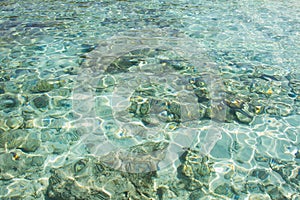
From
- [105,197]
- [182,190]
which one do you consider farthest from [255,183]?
[105,197]

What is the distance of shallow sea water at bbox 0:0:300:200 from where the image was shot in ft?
12.6

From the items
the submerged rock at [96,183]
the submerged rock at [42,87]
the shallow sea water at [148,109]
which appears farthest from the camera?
the submerged rock at [42,87]

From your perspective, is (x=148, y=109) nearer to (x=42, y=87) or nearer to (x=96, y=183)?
(x=96, y=183)

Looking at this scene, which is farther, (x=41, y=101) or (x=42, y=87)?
(x=42, y=87)

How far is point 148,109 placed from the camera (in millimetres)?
5160

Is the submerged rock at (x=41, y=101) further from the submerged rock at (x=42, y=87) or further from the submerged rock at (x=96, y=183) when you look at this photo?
the submerged rock at (x=96, y=183)

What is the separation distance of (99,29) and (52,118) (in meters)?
4.08

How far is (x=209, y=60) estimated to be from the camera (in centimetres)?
676

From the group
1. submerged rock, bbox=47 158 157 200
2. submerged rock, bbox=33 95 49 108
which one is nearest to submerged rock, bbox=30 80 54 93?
submerged rock, bbox=33 95 49 108

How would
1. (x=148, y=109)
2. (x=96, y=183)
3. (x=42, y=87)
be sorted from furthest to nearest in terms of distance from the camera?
(x=42, y=87) < (x=148, y=109) < (x=96, y=183)

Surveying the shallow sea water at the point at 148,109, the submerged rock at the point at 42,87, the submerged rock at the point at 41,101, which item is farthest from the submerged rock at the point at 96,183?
the submerged rock at the point at 42,87

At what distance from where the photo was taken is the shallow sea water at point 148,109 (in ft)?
12.6

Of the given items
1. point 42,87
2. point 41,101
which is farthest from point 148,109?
point 42,87

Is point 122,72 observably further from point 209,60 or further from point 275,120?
point 275,120
